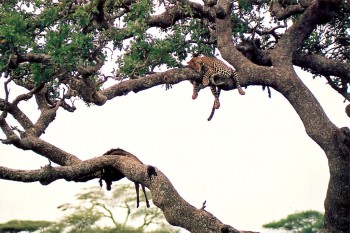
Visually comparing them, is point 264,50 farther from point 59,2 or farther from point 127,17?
point 59,2

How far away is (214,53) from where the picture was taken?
39.8ft

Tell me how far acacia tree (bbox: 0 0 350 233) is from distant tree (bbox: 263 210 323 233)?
8380 mm

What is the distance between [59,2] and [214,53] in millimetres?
3136

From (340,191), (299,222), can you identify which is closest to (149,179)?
(340,191)

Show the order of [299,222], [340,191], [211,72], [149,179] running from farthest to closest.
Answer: [299,222]
[211,72]
[340,191]
[149,179]

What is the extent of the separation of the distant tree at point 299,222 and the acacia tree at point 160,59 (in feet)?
27.5

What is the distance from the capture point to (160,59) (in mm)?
10523

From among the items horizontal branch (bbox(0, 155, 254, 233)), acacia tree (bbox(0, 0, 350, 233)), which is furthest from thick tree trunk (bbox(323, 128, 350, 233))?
horizontal branch (bbox(0, 155, 254, 233))

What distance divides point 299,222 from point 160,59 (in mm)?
10849

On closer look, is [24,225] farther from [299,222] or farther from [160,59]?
[160,59]

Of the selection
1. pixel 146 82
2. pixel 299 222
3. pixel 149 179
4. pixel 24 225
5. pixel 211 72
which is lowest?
pixel 149 179

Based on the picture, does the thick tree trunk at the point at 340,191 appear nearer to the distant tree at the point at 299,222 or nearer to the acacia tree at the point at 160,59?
the acacia tree at the point at 160,59

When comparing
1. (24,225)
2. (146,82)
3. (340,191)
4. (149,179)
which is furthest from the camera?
(24,225)

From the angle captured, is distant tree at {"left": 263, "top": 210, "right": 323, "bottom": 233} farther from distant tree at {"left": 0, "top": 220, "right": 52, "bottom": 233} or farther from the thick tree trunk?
the thick tree trunk
